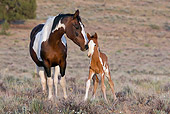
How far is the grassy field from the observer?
5.27 m

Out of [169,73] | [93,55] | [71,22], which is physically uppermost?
[71,22]

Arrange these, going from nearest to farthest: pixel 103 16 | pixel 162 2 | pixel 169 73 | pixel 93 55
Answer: pixel 93 55
pixel 169 73
pixel 103 16
pixel 162 2

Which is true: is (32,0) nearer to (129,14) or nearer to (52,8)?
(52,8)

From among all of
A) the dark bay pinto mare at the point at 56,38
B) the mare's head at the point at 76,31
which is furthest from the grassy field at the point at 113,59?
the mare's head at the point at 76,31

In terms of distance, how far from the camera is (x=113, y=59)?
23.2 metres

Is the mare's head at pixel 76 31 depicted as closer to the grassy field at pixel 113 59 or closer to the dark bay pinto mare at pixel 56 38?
the dark bay pinto mare at pixel 56 38

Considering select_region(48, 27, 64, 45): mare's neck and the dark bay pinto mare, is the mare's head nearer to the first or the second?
the dark bay pinto mare

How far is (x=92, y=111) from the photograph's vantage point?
4.41 meters

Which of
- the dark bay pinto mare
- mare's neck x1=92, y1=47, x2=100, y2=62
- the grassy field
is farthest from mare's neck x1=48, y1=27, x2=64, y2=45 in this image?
the grassy field

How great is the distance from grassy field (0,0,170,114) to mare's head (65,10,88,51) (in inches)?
41.6

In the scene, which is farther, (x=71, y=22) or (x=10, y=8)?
(x=10, y=8)

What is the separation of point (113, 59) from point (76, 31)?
727 inches

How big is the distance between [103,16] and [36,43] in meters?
41.2

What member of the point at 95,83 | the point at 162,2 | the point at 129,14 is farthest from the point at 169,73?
the point at 162,2
